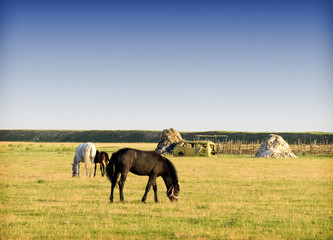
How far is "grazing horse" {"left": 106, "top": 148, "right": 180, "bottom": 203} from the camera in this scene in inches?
536

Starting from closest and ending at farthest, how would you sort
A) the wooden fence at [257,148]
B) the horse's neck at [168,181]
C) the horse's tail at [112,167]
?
the horse's tail at [112,167], the horse's neck at [168,181], the wooden fence at [257,148]

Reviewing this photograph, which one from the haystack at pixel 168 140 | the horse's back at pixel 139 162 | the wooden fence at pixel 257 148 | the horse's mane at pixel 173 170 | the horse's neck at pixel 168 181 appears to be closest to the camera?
the horse's back at pixel 139 162

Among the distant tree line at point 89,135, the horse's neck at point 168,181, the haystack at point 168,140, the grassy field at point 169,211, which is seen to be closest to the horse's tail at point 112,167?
the grassy field at point 169,211

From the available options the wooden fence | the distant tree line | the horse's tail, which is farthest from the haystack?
the distant tree line

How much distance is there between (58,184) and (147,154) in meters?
7.36

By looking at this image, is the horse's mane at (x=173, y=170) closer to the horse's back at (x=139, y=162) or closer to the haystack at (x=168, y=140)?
the horse's back at (x=139, y=162)

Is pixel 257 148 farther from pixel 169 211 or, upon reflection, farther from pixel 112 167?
pixel 169 211

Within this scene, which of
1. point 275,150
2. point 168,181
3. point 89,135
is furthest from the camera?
point 89,135

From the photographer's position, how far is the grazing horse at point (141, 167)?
13.6 m

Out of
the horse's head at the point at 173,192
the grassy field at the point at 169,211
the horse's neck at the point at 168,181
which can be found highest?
the horse's neck at the point at 168,181

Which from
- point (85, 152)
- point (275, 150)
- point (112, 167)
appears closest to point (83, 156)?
point (85, 152)

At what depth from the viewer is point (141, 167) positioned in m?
13.8

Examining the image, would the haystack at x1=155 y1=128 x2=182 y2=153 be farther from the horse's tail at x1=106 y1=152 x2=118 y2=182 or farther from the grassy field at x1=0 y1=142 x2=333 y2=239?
the horse's tail at x1=106 y1=152 x2=118 y2=182

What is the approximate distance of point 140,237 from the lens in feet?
30.0
